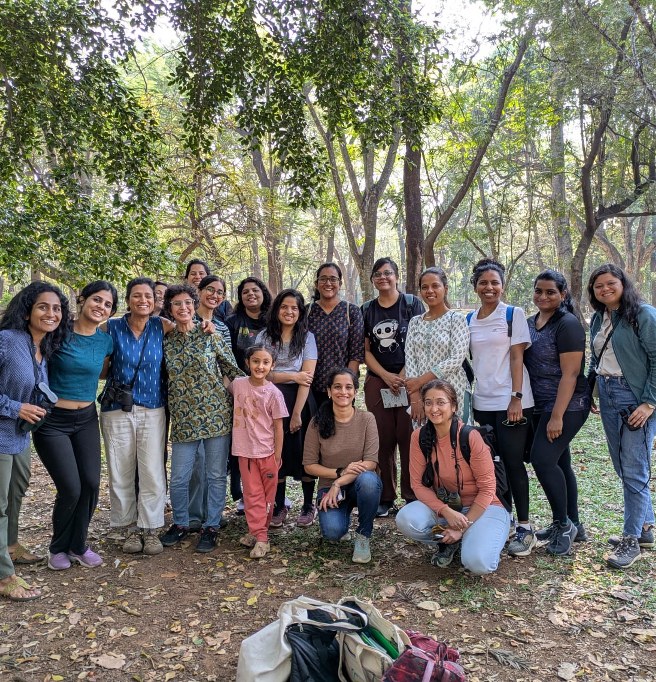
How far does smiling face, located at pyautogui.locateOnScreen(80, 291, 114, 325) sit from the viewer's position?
3.88 metres

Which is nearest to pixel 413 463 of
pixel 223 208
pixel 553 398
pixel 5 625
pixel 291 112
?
pixel 553 398

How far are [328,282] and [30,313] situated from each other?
7.25 feet

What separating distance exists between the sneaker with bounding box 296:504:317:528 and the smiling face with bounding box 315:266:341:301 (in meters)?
1.85

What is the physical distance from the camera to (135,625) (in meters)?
3.34

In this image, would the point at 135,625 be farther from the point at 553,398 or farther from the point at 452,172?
the point at 452,172

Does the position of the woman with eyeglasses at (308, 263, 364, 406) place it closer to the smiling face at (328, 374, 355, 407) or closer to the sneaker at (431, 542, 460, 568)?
the smiling face at (328, 374, 355, 407)

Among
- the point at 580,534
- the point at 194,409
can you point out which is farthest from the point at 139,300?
the point at 580,534

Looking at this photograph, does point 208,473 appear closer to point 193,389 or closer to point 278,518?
point 193,389

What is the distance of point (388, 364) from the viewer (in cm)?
480

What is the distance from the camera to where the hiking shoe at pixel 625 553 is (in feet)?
12.6

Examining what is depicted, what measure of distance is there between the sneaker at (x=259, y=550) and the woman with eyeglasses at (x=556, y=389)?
208 centimetres

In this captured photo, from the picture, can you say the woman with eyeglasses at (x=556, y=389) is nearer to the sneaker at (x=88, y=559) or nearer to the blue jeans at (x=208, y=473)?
the blue jeans at (x=208, y=473)

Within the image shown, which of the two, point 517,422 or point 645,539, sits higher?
point 517,422

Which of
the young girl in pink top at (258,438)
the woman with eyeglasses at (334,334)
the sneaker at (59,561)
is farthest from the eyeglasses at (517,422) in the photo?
the sneaker at (59,561)
